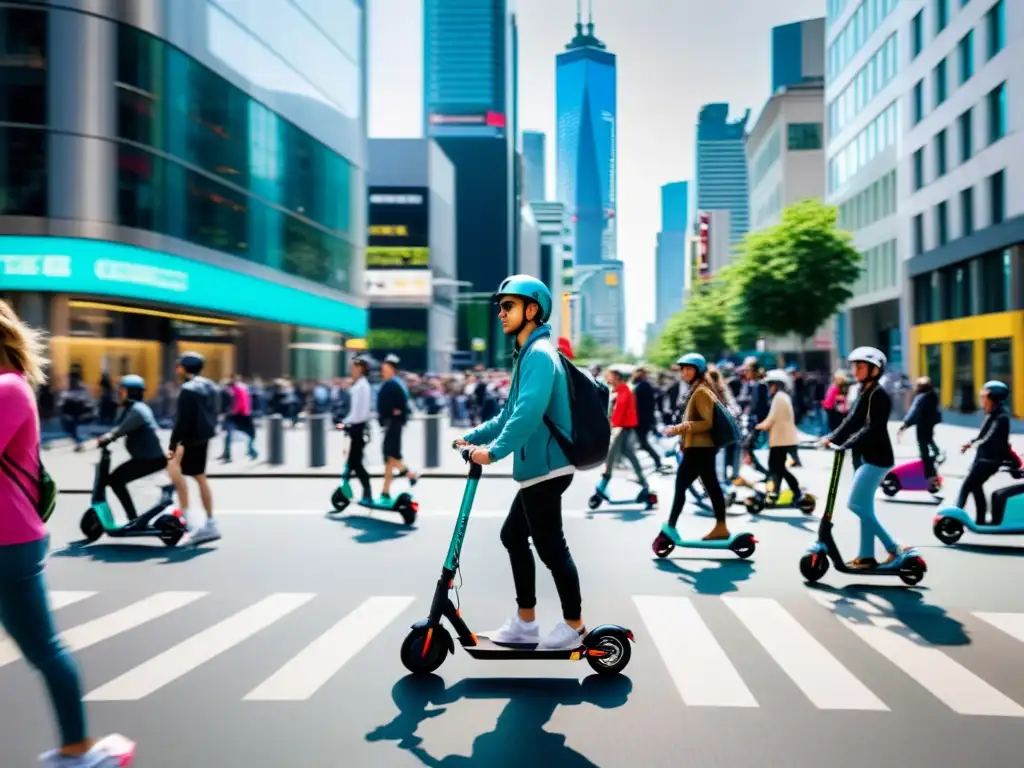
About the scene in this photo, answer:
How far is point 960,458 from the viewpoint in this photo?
19.3 metres

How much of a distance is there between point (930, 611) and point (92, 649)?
17.1 feet

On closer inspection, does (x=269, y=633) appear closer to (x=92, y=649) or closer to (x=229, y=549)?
(x=92, y=649)

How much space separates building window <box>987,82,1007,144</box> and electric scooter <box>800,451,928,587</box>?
29462 millimetres

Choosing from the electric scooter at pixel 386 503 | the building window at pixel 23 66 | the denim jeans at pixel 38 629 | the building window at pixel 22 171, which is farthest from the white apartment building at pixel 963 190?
the denim jeans at pixel 38 629

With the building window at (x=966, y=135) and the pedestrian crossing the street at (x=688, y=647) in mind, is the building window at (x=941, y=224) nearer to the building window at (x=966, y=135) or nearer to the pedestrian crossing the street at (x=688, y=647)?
the building window at (x=966, y=135)

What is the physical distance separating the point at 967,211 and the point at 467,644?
36.0 m

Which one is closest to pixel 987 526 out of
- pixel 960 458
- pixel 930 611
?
pixel 930 611

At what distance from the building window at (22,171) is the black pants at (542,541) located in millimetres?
24626

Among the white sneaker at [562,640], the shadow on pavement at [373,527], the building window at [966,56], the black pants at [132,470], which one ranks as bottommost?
the shadow on pavement at [373,527]

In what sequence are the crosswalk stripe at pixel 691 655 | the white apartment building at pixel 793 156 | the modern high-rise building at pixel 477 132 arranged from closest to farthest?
the crosswalk stripe at pixel 691 655, the white apartment building at pixel 793 156, the modern high-rise building at pixel 477 132

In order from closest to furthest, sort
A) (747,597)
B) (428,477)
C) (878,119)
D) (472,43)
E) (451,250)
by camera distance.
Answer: (747,597) → (428,477) → (878,119) → (451,250) → (472,43)

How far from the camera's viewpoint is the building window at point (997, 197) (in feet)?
106

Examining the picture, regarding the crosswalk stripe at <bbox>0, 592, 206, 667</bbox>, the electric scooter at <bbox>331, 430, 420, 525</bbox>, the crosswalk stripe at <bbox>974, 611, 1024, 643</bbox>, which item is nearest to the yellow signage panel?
the electric scooter at <bbox>331, 430, 420, 525</bbox>

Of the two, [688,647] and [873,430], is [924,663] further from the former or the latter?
[873,430]
